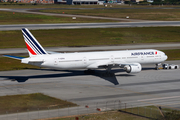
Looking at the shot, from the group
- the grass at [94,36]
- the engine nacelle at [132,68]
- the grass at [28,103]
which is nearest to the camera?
the grass at [28,103]

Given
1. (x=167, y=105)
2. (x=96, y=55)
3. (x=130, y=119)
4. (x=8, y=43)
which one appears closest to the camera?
(x=130, y=119)

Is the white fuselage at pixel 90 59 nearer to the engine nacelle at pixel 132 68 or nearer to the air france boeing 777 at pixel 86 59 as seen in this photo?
the air france boeing 777 at pixel 86 59

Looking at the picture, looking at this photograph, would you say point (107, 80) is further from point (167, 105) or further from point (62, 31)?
point (62, 31)

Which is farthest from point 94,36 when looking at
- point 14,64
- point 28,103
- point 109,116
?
point 109,116

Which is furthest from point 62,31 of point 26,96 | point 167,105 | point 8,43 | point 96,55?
point 167,105

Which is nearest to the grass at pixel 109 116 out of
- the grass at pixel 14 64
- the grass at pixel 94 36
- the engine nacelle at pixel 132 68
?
the engine nacelle at pixel 132 68

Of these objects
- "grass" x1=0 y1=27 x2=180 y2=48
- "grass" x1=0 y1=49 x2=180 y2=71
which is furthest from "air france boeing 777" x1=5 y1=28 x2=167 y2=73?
"grass" x1=0 y1=27 x2=180 y2=48
